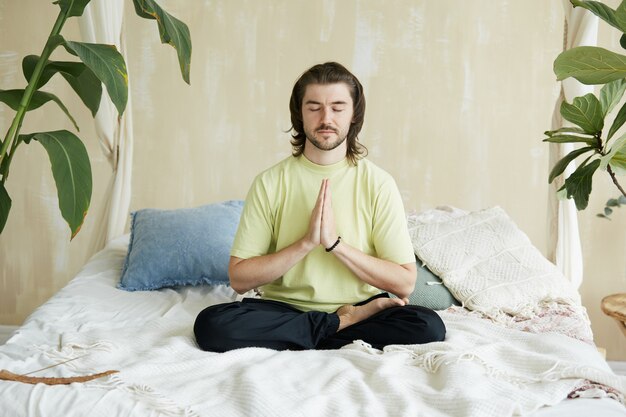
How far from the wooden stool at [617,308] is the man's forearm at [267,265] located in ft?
4.74

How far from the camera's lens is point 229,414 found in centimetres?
166

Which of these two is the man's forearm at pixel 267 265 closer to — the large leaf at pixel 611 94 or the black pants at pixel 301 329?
the black pants at pixel 301 329

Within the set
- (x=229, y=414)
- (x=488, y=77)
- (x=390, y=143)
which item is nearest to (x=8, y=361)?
(x=229, y=414)

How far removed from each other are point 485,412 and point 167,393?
2.28 feet

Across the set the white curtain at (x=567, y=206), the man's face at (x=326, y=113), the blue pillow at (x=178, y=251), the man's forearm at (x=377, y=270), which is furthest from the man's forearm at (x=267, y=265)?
the white curtain at (x=567, y=206)

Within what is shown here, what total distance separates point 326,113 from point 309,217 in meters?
0.32

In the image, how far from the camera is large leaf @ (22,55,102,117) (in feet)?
6.48

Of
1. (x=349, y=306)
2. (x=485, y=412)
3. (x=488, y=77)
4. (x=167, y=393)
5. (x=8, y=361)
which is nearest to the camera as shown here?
(x=485, y=412)

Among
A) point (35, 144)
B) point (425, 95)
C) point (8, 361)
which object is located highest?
point (425, 95)

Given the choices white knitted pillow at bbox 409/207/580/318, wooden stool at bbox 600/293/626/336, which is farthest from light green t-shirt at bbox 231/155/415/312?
wooden stool at bbox 600/293/626/336

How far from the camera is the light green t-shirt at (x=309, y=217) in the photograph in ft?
7.74

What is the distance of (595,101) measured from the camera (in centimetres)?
176

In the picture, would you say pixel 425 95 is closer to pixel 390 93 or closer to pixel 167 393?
pixel 390 93

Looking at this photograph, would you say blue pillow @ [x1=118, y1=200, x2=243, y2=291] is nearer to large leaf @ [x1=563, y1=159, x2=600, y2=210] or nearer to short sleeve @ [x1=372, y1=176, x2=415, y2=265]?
short sleeve @ [x1=372, y1=176, x2=415, y2=265]
